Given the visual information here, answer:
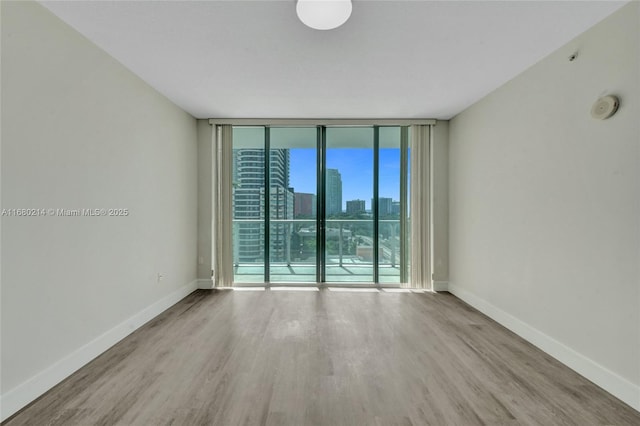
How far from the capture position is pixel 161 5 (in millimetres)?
1699

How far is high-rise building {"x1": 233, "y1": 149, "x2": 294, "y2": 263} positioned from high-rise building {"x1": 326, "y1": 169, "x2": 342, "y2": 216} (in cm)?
61

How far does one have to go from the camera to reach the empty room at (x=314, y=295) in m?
1.62

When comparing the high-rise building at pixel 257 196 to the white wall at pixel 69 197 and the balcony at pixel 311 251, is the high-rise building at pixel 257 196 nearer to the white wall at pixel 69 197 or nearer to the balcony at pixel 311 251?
the balcony at pixel 311 251

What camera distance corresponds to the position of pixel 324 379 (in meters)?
1.86

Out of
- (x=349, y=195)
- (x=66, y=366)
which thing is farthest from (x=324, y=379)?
(x=349, y=195)

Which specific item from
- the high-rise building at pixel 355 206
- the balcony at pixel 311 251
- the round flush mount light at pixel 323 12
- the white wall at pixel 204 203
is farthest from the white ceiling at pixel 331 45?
the balcony at pixel 311 251

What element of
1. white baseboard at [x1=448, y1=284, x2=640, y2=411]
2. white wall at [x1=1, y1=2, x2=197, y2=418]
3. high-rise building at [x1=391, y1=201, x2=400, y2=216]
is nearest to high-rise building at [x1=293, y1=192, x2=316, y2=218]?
high-rise building at [x1=391, y1=201, x2=400, y2=216]

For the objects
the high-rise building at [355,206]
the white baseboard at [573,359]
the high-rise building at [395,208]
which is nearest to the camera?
the white baseboard at [573,359]

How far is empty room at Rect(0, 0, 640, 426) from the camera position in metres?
1.62

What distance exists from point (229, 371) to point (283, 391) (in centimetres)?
47

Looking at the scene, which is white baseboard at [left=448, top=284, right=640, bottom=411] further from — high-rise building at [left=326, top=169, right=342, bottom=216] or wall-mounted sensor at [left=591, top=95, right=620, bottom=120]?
high-rise building at [left=326, top=169, right=342, bottom=216]

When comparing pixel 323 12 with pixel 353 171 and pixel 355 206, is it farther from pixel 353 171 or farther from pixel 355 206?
pixel 355 206

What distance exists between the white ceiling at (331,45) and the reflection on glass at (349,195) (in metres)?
1.04

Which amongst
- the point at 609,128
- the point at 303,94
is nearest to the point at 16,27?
the point at 303,94
